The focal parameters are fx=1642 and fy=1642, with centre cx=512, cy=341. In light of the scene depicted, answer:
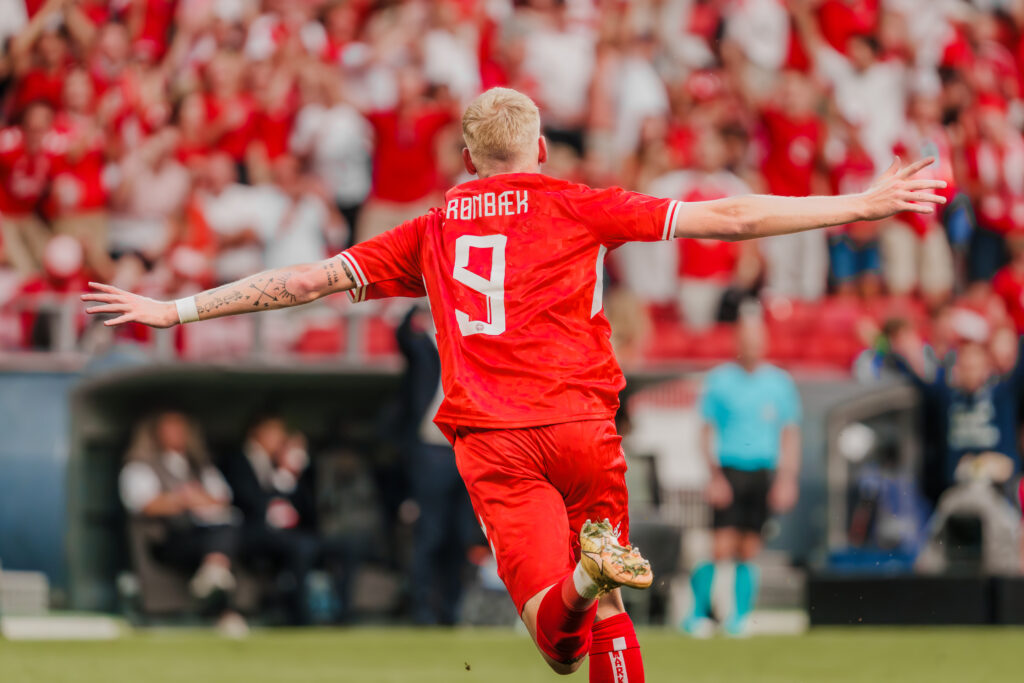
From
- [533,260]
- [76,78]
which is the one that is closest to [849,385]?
[76,78]

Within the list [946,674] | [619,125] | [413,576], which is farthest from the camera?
[619,125]

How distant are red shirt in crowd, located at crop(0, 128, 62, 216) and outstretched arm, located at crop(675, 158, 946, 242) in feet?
36.8

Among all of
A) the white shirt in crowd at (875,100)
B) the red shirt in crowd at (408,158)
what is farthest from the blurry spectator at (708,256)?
the white shirt in crowd at (875,100)

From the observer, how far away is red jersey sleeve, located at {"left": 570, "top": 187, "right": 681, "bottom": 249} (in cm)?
534

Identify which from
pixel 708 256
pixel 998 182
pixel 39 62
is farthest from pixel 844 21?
pixel 39 62

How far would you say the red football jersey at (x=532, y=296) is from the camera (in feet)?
17.7

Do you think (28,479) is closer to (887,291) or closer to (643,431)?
(643,431)

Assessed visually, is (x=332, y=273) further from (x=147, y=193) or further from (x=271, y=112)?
(x=271, y=112)

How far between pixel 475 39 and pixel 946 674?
1012 cm

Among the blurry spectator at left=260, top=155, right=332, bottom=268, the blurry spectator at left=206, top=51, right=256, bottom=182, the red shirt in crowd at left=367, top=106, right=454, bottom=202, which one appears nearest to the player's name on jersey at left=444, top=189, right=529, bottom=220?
the blurry spectator at left=260, top=155, right=332, bottom=268

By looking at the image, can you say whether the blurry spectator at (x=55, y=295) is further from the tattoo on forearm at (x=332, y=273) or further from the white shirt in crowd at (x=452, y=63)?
the tattoo on forearm at (x=332, y=273)

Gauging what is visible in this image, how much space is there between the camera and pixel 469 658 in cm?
1038

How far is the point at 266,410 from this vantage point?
1335 cm

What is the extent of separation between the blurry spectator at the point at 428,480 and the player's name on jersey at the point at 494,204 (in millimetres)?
6716
